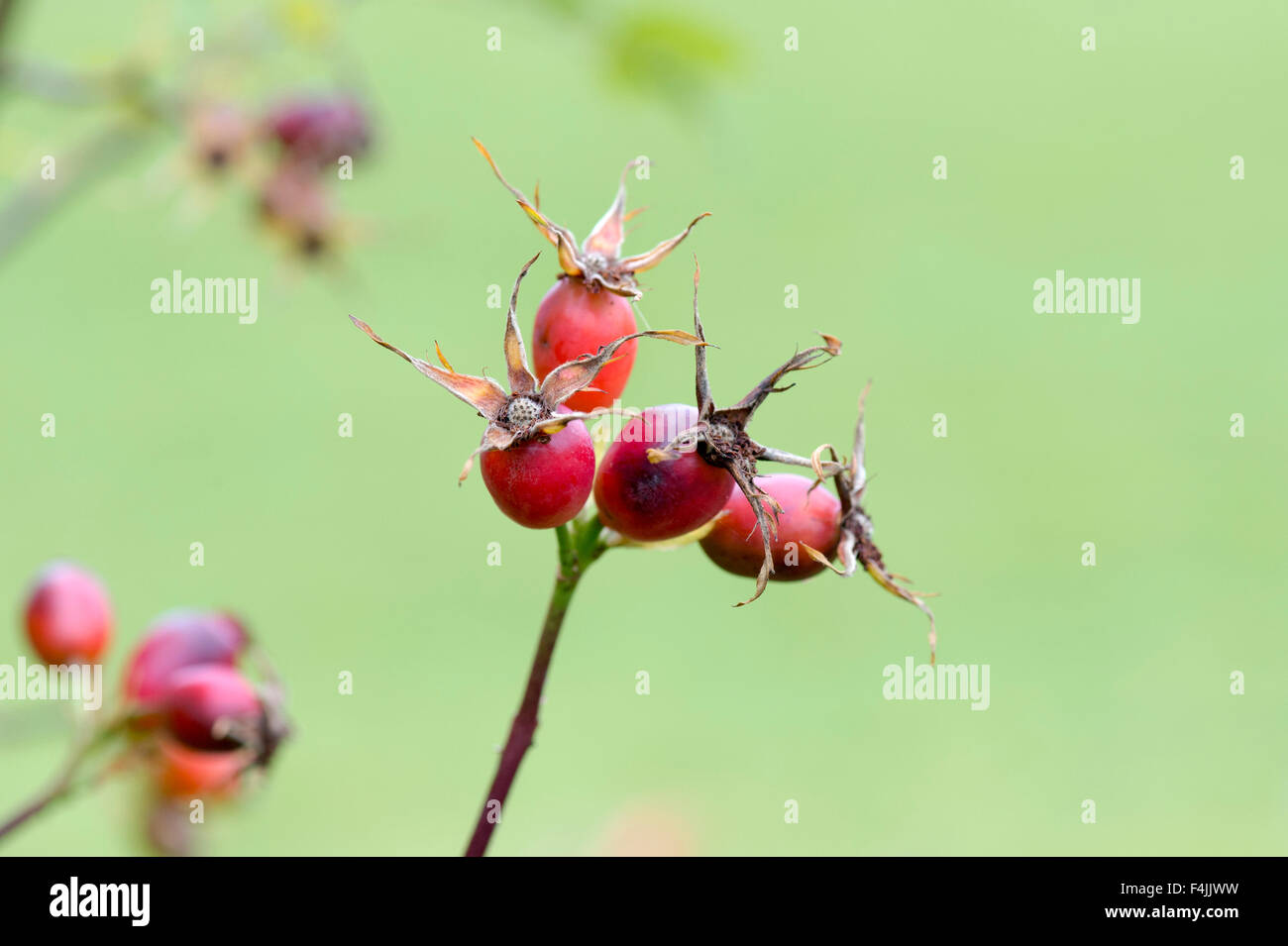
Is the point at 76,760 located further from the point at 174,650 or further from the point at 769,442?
the point at 769,442

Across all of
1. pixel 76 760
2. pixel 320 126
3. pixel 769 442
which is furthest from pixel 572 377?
pixel 769 442

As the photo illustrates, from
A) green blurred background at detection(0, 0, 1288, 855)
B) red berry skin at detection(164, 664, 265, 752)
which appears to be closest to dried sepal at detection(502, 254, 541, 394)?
red berry skin at detection(164, 664, 265, 752)

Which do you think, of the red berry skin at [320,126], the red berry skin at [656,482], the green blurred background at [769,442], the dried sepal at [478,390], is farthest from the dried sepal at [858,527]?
the green blurred background at [769,442]

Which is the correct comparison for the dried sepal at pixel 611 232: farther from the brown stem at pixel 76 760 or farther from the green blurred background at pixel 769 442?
the green blurred background at pixel 769 442

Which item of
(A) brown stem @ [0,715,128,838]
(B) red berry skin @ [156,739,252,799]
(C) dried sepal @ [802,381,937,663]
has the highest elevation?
(C) dried sepal @ [802,381,937,663]

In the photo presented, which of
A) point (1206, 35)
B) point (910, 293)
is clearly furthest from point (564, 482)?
point (1206, 35)

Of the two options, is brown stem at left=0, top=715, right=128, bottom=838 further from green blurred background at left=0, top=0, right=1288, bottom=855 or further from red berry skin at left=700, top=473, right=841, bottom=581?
green blurred background at left=0, top=0, right=1288, bottom=855

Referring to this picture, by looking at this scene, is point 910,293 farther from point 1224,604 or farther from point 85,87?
point 85,87
